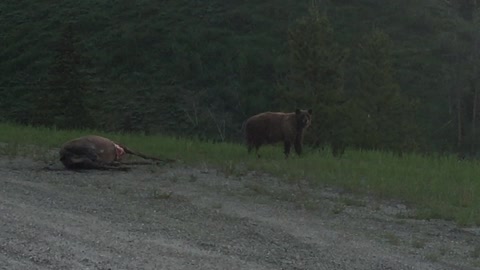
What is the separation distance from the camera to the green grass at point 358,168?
40.9ft

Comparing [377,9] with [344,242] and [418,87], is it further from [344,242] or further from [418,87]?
[344,242]

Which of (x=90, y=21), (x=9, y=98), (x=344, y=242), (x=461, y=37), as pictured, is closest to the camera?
(x=344, y=242)

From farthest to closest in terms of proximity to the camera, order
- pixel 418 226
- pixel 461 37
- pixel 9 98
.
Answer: pixel 461 37 < pixel 9 98 < pixel 418 226

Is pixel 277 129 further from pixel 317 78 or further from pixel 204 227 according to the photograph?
pixel 317 78

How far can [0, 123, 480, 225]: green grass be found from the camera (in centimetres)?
1248

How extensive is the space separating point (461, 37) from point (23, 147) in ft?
107

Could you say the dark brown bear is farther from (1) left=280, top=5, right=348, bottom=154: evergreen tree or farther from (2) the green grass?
(1) left=280, top=5, right=348, bottom=154: evergreen tree

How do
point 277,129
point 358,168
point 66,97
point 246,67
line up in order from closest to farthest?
point 358,168 < point 277,129 < point 66,97 < point 246,67

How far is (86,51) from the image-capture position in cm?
4616

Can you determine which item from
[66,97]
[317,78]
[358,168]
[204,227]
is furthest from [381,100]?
[204,227]

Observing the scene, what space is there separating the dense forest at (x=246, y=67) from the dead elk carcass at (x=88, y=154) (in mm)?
15711

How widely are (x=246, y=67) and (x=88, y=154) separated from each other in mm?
28932

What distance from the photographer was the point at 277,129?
59.6 feet

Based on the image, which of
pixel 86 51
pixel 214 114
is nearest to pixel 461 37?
pixel 214 114
